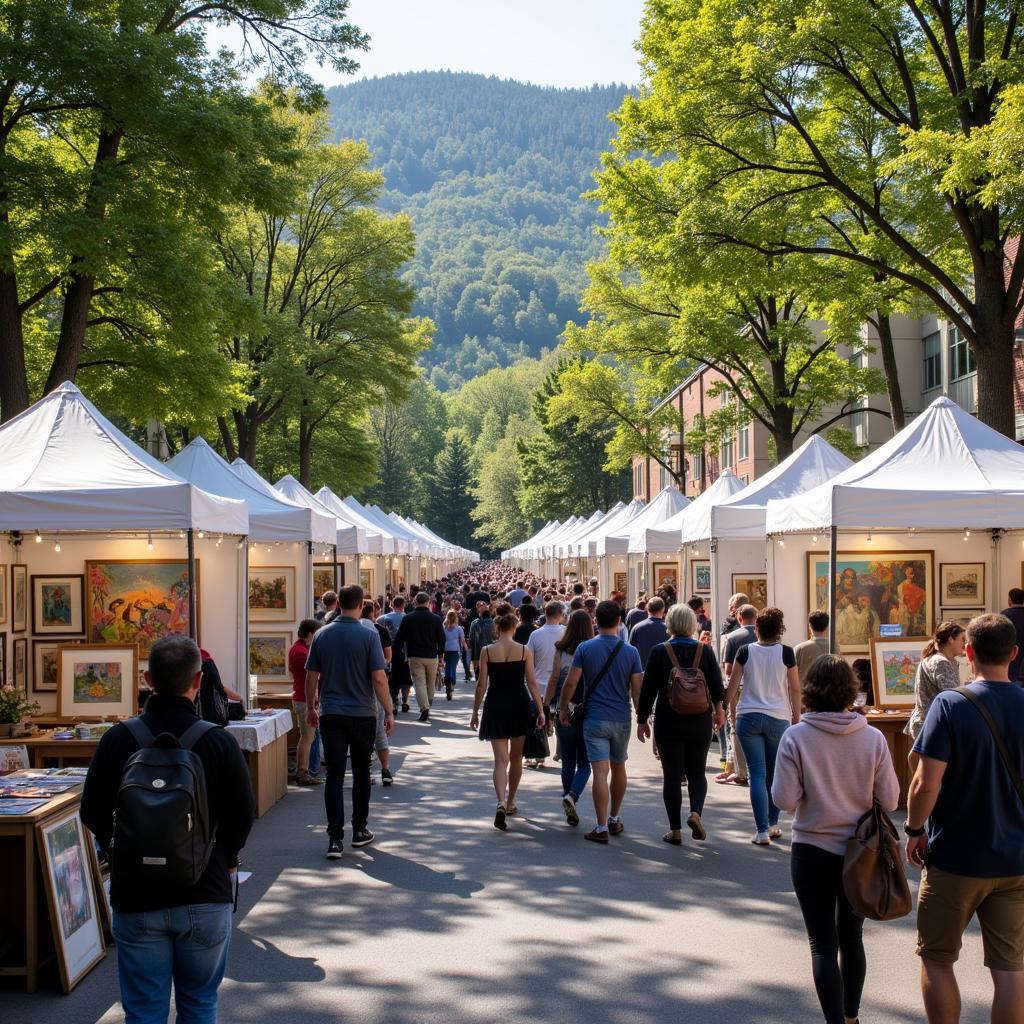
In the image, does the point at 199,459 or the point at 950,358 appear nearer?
the point at 199,459

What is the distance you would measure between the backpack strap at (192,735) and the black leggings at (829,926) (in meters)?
2.67

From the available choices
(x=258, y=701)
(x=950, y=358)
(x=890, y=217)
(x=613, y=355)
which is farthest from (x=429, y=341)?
(x=258, y=701)

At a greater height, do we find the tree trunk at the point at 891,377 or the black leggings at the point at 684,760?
the tree trunk at the point at 891,377

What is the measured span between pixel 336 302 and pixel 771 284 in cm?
2145

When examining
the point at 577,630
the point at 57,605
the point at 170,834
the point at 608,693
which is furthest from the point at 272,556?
the point at 170,834

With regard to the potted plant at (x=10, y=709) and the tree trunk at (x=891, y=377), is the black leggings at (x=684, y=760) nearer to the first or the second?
the potted plant at (x=10, y=709)

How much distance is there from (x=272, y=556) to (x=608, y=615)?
28.6ft

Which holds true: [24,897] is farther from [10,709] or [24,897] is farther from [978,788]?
[978,788]

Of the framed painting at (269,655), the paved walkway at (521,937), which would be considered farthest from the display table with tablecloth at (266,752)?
the framed painting at (269,655)

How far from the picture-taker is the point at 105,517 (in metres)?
9.80

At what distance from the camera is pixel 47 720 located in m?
9.99

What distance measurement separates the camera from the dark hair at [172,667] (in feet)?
14.3

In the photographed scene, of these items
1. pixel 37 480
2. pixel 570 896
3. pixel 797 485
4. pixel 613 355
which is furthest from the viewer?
pixel 613 355

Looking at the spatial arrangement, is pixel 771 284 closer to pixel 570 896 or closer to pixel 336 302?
pixel 570 896
